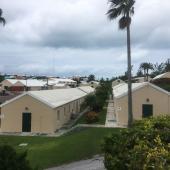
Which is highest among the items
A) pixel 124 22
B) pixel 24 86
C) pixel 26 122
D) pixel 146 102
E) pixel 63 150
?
pixel 124 22

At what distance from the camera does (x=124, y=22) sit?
4041 cm

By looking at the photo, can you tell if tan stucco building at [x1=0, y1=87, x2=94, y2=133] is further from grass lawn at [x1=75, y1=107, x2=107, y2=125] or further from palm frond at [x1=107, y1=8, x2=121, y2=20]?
palm frond at [x1=107, y1=8, x2=121, y2=20]

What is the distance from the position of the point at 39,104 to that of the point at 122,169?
1277 inches

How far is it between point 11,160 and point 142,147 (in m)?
3.06

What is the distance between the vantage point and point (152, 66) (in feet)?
484

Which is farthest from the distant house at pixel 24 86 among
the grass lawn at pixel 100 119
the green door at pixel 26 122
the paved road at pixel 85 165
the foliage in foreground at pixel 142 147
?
the foliage in foreground at pixel 142 147

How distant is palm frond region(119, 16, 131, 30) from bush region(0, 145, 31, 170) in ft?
102

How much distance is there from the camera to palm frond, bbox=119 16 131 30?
1587 inches

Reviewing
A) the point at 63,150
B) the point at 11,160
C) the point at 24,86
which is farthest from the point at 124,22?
the point at 24,86

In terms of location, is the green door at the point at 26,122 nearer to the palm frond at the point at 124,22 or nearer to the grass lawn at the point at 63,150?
the grass lawn at the point at 63,150

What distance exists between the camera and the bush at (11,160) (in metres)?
9.67

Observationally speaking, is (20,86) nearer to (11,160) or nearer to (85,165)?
(85,165)

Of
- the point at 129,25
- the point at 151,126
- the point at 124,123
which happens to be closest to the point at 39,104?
the point at 124,123

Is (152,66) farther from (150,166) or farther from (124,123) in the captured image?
(150,166)
